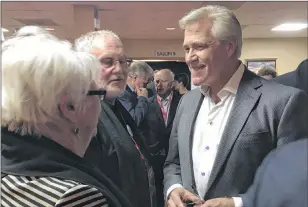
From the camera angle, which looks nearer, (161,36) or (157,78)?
(157,78)

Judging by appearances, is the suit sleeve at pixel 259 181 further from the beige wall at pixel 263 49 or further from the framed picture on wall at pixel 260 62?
the beige wall at pixel 263 49

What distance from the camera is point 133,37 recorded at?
8266mm

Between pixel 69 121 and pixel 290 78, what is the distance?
818mm

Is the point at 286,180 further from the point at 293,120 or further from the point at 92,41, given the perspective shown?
the point at 92,41

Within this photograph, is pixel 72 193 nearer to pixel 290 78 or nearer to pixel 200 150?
pixel 200 150

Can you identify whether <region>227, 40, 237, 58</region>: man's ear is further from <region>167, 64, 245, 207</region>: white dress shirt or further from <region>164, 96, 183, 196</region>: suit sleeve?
<region>164, 96, 183, 196</region>: suit sleeve

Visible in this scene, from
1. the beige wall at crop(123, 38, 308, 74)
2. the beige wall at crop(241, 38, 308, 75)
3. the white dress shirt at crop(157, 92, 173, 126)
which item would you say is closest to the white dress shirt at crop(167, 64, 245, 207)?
the white dress shirt at crop(157, 92, 173, 126)

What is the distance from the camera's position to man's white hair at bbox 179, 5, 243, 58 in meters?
1.30

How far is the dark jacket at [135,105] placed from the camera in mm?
1781

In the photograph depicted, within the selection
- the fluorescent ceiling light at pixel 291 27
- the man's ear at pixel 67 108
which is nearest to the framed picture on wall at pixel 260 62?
the fluorescent ceiling light at pixel 291 27

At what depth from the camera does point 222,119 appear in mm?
1275

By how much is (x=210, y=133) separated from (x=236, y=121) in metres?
0.10

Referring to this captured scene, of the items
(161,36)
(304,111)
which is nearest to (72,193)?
(304,111)

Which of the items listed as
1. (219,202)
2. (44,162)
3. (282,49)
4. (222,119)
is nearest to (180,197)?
(219,202)
